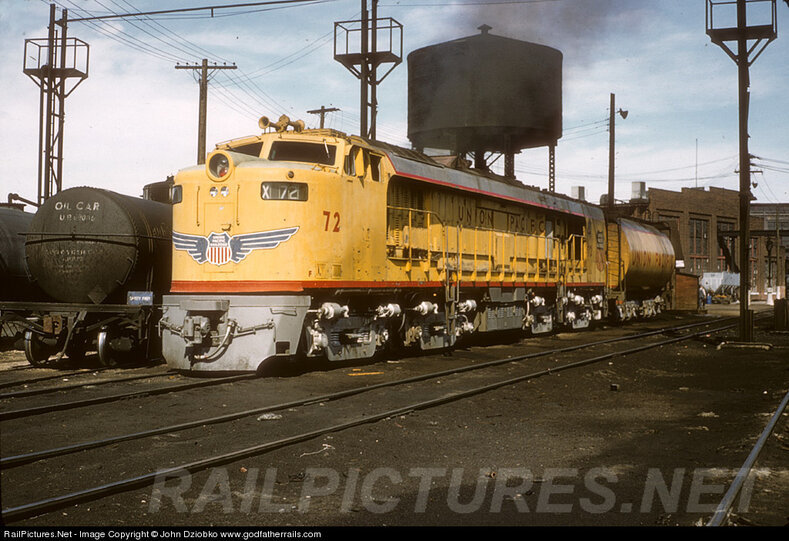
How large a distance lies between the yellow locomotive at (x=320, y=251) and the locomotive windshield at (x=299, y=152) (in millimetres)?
21

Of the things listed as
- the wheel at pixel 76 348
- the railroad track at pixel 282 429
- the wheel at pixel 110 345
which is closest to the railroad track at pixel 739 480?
the railroad track at pixel 282 429

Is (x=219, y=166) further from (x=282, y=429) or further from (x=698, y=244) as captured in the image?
(x=698, y=244)

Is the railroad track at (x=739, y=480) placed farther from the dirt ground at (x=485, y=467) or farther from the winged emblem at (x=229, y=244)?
the winged emblem at (x=229, y=244)

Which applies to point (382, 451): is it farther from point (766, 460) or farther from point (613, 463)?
point (766, 460)

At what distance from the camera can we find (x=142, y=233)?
1221cm

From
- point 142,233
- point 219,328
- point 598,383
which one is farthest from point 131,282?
point 598,383

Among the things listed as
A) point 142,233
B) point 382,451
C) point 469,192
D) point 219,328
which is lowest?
Answer: point 382,451

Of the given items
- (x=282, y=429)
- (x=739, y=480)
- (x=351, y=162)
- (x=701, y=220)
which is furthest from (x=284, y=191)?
(x=701, y=220)

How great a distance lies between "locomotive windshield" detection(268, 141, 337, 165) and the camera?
11391 millimetres

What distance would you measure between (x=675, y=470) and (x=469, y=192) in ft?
31.5

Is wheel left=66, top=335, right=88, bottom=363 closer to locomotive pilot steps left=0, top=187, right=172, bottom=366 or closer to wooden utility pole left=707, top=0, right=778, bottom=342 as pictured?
locomotive pilot steps left=0, top=187, right=172, bottom=366

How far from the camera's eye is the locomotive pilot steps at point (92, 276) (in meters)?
11.9

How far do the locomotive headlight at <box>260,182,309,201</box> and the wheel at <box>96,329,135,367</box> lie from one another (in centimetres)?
366
